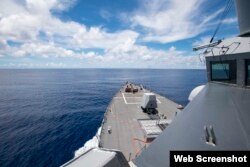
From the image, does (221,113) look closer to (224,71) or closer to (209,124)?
(209,124)

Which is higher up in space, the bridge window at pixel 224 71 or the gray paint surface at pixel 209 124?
the bridge window at pixel 224 71

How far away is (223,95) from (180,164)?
196 inches

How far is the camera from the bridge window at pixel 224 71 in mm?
10187

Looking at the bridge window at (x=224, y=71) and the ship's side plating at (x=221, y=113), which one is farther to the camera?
the bridge window at (x=224, y=71)

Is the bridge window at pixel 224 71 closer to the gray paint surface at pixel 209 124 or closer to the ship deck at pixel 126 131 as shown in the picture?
the gray paint surface at pixel 209 124

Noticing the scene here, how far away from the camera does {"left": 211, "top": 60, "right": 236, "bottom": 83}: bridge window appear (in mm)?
10187

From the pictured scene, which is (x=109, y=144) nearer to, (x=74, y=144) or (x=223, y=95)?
(x=74, y=144)

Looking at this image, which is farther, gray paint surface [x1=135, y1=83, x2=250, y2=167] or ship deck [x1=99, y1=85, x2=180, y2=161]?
ship deck [x1=99, y1=85, x2=180, y2=161]

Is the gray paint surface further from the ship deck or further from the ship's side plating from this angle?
the ship deck

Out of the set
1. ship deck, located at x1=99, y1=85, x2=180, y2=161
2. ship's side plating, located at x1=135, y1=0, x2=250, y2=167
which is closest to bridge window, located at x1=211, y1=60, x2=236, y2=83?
ship's side plating, located at x1=135, y1=0, x2=250, y2=167

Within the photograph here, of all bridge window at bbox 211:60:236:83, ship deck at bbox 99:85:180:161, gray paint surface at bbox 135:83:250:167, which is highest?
bridge window at bbox 211:60:236:83

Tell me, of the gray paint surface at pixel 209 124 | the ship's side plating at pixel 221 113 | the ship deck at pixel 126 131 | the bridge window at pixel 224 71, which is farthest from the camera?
the ship deck at pixel 126 131

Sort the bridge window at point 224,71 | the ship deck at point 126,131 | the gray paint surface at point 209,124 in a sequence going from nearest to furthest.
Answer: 1. the gray paint surface at point 209,124
2. the bridge window at point 224,71
3. the ship deck at point 126,131

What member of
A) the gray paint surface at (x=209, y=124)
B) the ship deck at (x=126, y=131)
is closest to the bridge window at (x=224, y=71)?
the gray paint surface at (x=209, y=124)
